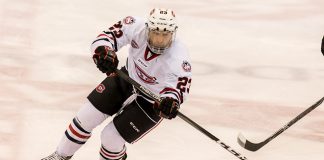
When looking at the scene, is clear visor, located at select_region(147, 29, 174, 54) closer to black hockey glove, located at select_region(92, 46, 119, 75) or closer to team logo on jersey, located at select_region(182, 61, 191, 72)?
team logo on jersey, located at select_region(182, 61, 191, 72)

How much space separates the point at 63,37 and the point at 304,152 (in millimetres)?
3099

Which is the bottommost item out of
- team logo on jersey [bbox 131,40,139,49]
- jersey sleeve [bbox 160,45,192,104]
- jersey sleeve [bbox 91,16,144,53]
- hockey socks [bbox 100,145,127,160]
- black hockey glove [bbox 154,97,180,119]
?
hockey socks [bbox 100,145,127,160]

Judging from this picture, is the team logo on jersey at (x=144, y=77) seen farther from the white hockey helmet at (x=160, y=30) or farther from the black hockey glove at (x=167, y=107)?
the black hockey glove at (x=167, y=107)

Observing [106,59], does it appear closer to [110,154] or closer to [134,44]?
[134,44]

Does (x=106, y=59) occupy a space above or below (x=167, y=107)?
above

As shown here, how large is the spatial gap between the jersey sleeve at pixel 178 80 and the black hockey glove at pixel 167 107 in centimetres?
9

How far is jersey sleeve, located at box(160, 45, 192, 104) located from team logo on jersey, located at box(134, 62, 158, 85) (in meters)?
0.16

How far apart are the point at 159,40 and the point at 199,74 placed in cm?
272

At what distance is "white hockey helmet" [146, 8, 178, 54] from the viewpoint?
445cm

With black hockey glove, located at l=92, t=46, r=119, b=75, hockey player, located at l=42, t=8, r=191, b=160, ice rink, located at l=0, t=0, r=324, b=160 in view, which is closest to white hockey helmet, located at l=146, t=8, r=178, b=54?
hockey player, located at l=42, t=8, r=191, b=160

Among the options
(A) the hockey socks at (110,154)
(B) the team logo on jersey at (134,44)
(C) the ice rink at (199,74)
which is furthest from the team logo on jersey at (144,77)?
(C) the ice rink at (199,74)

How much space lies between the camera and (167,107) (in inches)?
172

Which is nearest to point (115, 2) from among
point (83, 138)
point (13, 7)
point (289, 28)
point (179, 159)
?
point (13, 7)

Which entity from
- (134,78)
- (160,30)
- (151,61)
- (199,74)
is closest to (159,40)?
(160,30)
